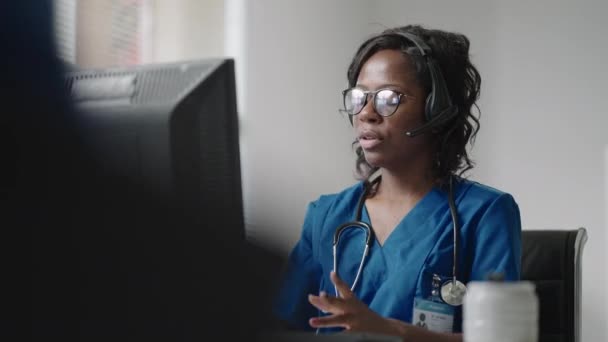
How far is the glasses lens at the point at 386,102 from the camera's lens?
151cm

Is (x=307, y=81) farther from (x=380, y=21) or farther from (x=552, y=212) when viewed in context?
(x=552, y=212)

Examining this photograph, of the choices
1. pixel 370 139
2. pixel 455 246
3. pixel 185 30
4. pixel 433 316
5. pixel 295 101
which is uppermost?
pixel 185 30

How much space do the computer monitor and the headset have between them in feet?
2.51

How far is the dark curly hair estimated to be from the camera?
5.10ft

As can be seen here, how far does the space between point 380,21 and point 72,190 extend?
9.54ft

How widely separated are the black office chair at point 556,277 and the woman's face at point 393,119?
34 centimetres

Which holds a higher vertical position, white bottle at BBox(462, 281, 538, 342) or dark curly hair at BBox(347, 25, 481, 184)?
dark curly hair at BBox(347, 25, 481, 184)

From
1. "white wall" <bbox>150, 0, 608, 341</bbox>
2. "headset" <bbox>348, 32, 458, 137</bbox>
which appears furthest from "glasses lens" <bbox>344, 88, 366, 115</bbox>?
"white wall" <bbox>150, 0, 608, 341</bbox>

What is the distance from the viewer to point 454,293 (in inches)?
52.2

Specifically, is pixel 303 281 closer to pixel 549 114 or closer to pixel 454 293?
pixel 454 293

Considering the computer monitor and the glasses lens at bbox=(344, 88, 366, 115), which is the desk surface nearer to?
the computer monitor

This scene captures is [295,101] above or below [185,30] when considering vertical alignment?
below

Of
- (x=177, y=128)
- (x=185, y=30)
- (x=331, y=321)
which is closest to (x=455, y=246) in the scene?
(x=331, y=321)

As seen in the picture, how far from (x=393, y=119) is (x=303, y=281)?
1.24 feet
